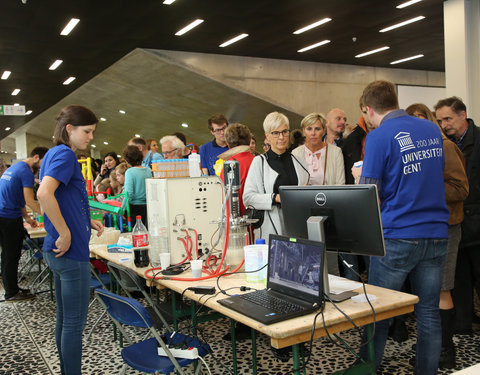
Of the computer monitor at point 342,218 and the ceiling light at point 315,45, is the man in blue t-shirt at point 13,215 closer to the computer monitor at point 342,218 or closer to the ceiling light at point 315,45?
the computer monitor at point 342,218

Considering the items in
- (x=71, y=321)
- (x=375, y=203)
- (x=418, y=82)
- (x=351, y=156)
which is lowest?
(x=71, y=321)

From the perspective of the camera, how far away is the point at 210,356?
3.20 m

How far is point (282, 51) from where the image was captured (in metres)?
10.5

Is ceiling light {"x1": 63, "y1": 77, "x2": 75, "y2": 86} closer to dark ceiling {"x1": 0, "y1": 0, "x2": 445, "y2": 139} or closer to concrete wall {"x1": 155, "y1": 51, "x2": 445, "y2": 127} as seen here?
dark ceiling {"x1": 0, "y1": 0, "x2": 445, "y2": 139}

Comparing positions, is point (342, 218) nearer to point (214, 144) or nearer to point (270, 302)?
point (270, 302)

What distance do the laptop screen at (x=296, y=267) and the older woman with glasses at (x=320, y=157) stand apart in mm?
1583

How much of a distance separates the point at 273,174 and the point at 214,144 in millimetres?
1442

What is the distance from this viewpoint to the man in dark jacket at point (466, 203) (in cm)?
316

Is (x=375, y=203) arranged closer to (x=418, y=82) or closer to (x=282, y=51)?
(x=282, y=51)

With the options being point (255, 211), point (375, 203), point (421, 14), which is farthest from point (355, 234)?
point (421, 14)

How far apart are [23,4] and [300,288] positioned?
21.1 ft

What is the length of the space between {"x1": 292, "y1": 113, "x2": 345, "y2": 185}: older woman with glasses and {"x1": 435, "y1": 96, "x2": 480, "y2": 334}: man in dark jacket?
804mm

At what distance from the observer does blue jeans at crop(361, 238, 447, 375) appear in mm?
2141

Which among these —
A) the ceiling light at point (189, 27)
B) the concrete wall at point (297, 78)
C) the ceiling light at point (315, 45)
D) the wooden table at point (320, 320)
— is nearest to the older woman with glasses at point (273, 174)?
the wooden table at point (320, 320)
